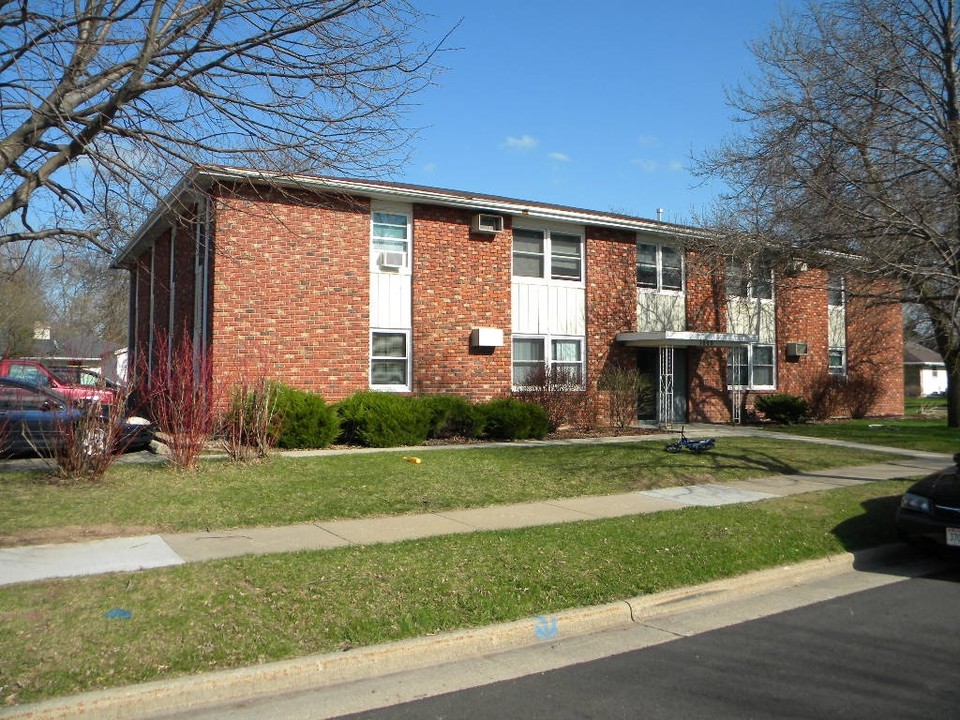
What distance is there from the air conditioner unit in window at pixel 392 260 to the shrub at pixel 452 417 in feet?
9.45

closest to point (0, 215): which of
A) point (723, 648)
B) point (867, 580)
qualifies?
point (723, 648)

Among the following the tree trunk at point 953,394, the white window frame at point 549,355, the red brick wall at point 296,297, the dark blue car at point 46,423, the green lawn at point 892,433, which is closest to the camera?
the dark blue car at point 46,423

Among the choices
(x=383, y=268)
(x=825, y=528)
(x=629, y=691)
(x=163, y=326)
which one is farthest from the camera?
(x=163, y=326)

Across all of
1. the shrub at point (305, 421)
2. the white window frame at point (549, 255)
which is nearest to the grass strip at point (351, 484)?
the shrub at point (305, 421)

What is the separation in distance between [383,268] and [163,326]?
7.17 meters

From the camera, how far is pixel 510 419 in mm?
16766

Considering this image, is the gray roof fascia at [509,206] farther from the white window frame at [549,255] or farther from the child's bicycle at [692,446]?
the child's bicycle at [692,446]

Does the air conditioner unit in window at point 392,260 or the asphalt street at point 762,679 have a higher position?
the air conditioner unit in window at point 392,260

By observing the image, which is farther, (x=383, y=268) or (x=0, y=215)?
(x=383, y=268)

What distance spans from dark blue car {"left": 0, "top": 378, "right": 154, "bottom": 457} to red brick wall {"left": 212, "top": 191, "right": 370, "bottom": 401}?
2567mm

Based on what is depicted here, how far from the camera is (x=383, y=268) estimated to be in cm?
1736

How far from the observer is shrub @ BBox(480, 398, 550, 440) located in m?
16.8

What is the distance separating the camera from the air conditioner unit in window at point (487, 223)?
18.2 m

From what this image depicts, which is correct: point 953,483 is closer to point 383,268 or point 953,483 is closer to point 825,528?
point 825,528
